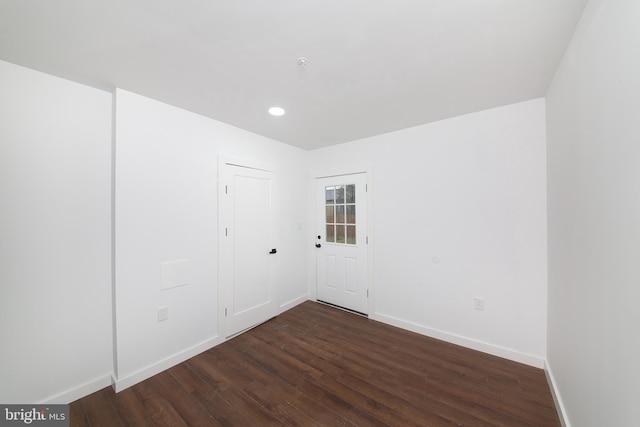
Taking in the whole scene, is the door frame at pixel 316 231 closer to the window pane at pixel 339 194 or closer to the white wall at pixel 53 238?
the window pane at pixel 339 194

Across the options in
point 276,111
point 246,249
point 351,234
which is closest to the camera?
point 276,111

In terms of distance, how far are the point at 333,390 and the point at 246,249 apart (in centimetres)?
175

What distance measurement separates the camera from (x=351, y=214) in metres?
3.30

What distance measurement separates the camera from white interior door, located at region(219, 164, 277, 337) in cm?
261

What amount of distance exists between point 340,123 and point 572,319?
2512 millimetres

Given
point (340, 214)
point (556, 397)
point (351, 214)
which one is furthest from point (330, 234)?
point (556, 397)

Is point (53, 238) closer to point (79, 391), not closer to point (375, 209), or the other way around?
point (79, 391)

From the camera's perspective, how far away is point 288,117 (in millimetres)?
2451

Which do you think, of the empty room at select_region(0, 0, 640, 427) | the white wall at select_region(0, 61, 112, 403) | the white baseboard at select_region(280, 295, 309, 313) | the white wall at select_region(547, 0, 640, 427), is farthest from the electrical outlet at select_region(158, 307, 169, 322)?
the white wall at select_region(547, 0, 640, 427)

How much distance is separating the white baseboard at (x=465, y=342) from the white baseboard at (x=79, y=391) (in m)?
2.76

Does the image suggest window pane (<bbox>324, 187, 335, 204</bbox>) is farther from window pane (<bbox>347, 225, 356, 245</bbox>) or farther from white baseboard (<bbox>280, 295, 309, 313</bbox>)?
white baseboard (<bbox>280, 295, 309, 313</bbox>)

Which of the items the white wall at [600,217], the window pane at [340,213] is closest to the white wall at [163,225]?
the window pane at [340,213]

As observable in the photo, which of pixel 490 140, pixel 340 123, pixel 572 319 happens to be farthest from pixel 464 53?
pixel 572 319

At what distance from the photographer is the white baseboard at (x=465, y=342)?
2096mm
